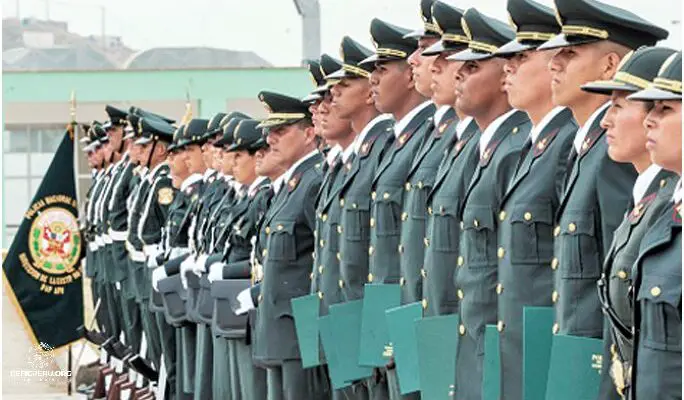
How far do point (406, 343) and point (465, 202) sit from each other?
2.20 feet

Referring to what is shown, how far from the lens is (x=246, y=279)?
8.91m

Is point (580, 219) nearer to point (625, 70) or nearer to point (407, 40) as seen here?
point (625, 70)

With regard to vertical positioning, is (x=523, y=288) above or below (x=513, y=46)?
below

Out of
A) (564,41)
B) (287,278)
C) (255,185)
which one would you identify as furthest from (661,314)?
(255,185)

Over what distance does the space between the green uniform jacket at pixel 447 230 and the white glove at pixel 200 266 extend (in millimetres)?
3815

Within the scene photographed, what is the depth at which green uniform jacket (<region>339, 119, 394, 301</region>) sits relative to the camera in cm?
690

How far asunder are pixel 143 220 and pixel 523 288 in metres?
7.47

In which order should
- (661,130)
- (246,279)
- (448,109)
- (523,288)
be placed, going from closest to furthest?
(661,130) < (523,288) < (448,109) < (246,279)

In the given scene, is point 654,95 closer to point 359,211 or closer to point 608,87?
point 608,87

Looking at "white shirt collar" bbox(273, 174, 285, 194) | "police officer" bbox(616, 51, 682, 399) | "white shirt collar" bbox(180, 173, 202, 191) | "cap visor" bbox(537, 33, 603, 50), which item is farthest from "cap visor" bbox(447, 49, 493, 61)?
"white shirt collar" bbox(180, 173, 202, 191)

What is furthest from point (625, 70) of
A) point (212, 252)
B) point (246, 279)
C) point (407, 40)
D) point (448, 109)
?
point (212, 252)

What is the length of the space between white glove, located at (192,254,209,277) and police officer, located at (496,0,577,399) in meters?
4.42

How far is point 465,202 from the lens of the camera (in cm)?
562

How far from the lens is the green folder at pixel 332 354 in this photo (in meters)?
6.91
